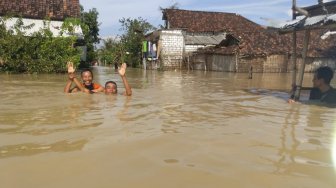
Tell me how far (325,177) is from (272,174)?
414 millimetres

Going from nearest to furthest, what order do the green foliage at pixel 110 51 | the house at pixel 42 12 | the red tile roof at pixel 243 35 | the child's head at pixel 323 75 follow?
the child's head at pixel 323 75 < the house at pixel 42 12 < the red tile roof at pixel 243 35 < the green foliage at pixel 110 51

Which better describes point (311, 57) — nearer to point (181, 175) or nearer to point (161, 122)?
point (161, 122)

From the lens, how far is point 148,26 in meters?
41.8

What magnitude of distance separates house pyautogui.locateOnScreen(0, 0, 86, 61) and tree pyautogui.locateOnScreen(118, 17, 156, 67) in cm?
1289

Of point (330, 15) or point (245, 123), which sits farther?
point (330, 15)

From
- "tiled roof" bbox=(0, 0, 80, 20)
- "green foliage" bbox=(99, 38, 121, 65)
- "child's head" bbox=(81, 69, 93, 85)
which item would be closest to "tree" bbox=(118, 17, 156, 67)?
"green foliage" bbox=(99, 38, 121, 65)

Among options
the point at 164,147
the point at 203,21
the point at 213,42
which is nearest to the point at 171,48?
the point at 213,42

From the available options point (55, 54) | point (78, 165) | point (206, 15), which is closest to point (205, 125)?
point (78, 165)

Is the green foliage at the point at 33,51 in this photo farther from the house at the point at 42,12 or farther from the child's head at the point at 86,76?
the child's head at the point at 86,76

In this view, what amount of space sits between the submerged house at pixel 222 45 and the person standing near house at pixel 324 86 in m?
15.8

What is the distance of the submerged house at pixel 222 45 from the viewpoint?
25953 mm

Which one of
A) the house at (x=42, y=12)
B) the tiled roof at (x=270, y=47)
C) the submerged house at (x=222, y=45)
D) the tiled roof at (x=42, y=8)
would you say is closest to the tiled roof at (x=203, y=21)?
the submerged house at (x=222, y=45)

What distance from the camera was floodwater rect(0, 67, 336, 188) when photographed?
2965 mm

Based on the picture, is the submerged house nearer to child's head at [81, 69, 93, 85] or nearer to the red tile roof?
the red tile roof
